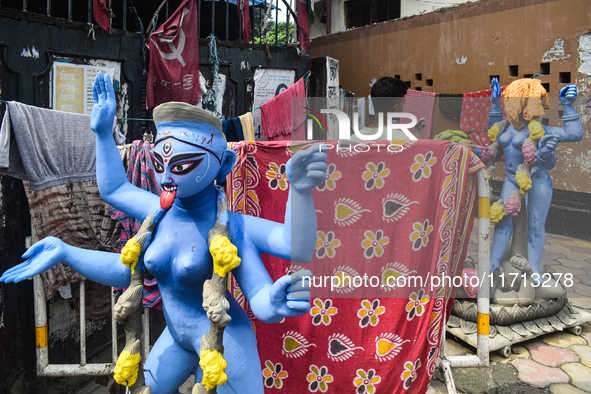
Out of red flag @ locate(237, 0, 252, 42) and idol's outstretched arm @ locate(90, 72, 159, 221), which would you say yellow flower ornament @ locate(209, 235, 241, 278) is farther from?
red flag @ locate(237, 0, 252, 42)

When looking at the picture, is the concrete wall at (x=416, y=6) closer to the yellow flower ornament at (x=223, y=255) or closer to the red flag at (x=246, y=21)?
the red flag at (x=246, y=21)

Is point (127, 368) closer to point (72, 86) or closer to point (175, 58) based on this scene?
point (72, 86)

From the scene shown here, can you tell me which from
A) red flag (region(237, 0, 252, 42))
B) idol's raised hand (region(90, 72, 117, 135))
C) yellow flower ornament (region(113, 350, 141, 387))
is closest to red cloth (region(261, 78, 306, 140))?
red flag (region(237, 0, 252, 42))

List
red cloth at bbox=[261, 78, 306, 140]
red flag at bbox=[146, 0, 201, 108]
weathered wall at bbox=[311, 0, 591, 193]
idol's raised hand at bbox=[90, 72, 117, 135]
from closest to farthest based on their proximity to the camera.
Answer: idol's raised hand at bbox=[90, 72, 117, 135] < red flag at bbox=[146, 0, 201, 108] < red cloth at bbox=[261, 78, 306, 140] < weathered wall at bbox=[311, 0, 591, 193]

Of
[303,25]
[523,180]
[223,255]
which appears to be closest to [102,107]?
[223,255]

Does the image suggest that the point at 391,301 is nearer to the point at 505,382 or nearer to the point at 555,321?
the point at 505,382

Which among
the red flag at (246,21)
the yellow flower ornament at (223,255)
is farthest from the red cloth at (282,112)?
the yellow flower ornament at (223,255)

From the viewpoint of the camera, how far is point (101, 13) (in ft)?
15.2

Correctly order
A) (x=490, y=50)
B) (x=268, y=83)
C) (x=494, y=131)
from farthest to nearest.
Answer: (x=490, y=50)
(x=268, y=83)
(x=494, y=131)

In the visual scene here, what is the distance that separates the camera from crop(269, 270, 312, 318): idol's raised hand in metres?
1.78

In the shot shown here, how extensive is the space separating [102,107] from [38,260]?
813 mm

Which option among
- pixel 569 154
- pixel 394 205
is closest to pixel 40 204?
pixel 394 205

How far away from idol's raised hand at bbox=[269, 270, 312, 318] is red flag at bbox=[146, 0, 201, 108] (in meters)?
4.07

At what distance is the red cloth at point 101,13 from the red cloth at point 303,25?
2.87 m
